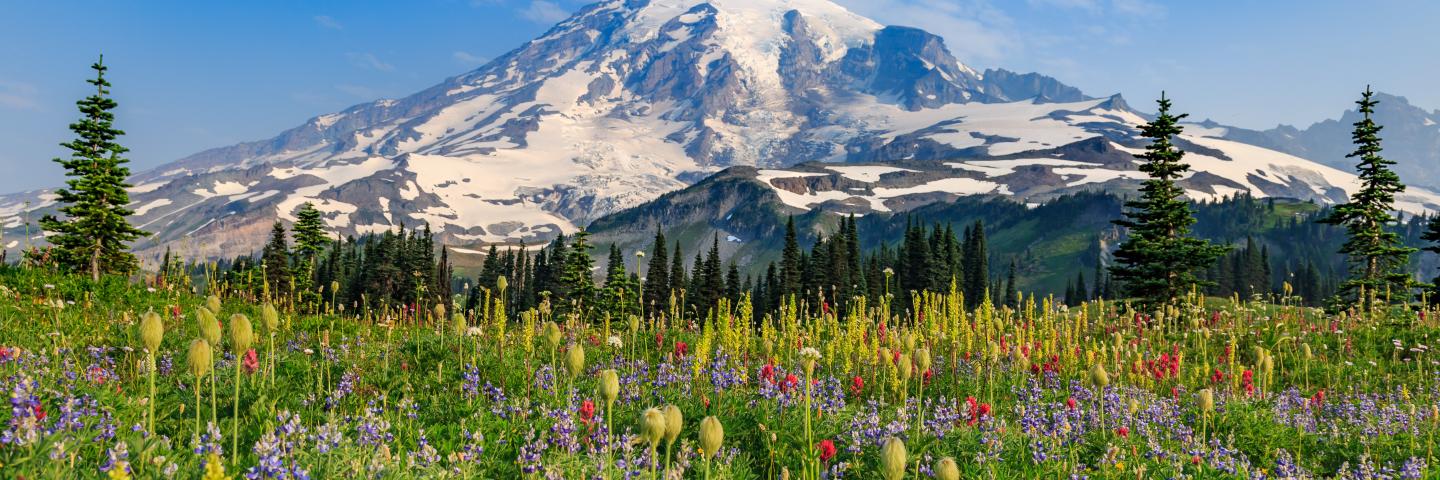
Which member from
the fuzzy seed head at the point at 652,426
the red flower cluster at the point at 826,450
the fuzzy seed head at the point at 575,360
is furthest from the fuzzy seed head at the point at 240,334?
the red flower cluster at the point at 826,450

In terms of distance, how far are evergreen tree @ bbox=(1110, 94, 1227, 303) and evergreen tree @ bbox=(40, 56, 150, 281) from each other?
36.8 meters

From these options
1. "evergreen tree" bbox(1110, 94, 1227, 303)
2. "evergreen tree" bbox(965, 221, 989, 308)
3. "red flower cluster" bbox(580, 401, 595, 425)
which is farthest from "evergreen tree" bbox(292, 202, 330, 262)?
"evergreen tree" bbox(965, 221, 989, 308)

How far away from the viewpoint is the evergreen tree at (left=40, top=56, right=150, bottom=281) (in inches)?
1192

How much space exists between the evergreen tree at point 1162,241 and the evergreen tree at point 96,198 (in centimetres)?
3681

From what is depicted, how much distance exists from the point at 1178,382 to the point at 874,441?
766 centimetres

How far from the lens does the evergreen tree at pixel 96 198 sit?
30281 millimetres

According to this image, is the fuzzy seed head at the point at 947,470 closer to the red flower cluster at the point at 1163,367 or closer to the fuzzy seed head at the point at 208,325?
the fuzzy seed head at the point at 208,325

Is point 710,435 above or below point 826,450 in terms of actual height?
above

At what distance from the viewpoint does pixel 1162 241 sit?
28.6 meters

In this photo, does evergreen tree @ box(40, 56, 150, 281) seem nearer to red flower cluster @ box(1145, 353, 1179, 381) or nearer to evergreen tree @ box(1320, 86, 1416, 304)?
red flower cluster @ box(1145, 353, 1179, 381)

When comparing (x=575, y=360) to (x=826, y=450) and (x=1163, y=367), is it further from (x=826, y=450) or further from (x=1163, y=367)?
(x=1163, y=367)

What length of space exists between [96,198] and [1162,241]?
4098cm

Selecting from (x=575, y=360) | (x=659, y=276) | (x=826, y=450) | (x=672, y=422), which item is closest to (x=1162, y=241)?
(x=826, y=450)

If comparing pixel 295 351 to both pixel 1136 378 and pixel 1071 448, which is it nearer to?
pixel 1071 448
